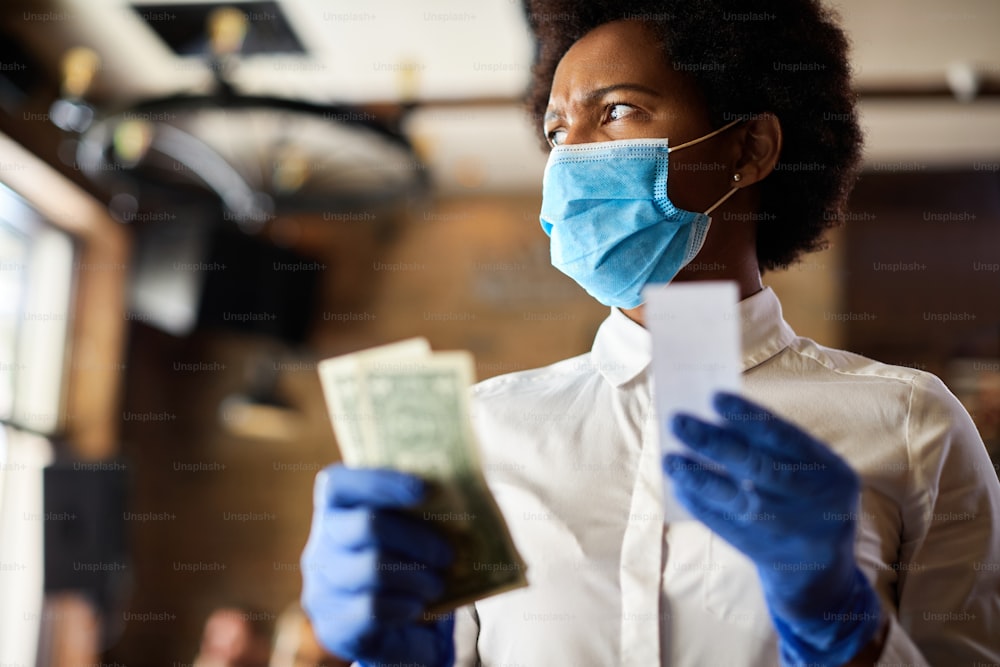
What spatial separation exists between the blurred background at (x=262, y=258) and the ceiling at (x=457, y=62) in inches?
0.5

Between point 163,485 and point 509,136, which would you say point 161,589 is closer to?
point 163,485

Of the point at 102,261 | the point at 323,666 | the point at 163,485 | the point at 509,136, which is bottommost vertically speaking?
the point at 323,666

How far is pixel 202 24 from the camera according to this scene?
3.52 m

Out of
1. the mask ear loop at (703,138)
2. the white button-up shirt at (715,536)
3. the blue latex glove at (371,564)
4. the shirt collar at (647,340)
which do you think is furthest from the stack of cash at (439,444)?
the mask ear loop at (703,138)

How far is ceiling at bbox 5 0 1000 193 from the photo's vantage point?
3396mm

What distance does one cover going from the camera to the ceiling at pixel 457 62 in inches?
134

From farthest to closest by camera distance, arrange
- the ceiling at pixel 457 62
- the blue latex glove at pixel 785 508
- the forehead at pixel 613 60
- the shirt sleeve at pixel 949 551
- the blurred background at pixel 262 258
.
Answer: the ceiling at pixel 457 62
the blurred background at pixel 262 258
the forehead at pixel 613 60
the shirt sleeve at pixel 949 551
the blue latex glove at pixel 785 508

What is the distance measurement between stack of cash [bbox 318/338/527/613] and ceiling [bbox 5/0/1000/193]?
91.6 inches

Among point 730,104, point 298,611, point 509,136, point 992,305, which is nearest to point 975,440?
point 730,104

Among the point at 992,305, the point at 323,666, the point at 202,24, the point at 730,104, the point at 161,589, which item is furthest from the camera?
the point at 161,589

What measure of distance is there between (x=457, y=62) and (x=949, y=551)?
10.6ft

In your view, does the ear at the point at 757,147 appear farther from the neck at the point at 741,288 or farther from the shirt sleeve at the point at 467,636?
the shirt sleeve at the point at 467,636

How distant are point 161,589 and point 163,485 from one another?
0.54 meters

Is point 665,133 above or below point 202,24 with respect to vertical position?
below
